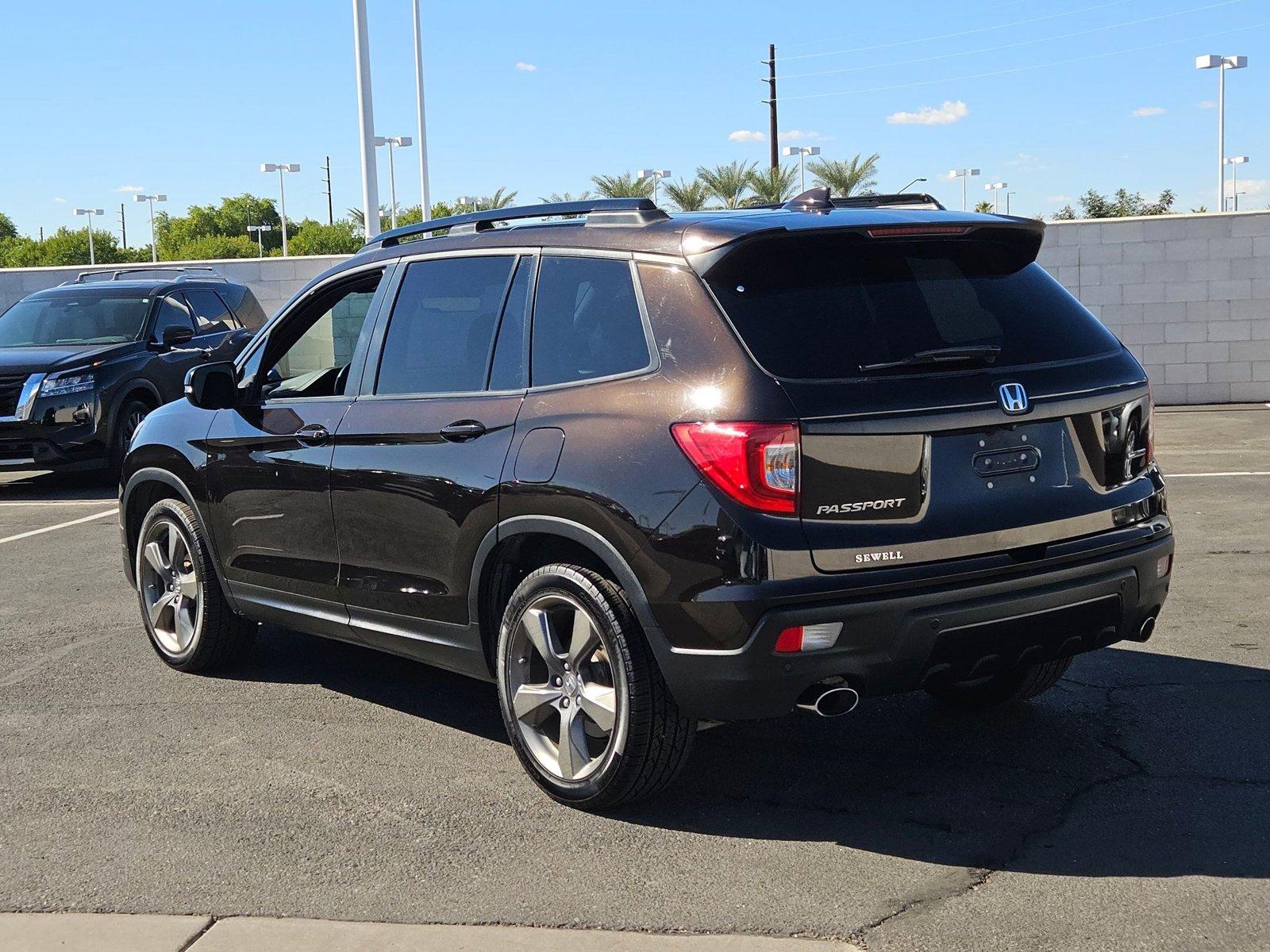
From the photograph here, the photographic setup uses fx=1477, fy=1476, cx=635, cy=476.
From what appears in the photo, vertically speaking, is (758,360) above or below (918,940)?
above

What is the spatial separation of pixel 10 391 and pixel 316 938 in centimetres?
1046

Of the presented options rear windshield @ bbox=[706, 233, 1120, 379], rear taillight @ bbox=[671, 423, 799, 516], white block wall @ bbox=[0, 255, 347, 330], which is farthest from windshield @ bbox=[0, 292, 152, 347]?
rear taillight @ bbox=[671, 423, 799, 516]

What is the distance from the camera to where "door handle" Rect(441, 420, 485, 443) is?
15.6 ft

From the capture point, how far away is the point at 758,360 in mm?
4062

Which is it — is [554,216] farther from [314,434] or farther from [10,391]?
[10,391]

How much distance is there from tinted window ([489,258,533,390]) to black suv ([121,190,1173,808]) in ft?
0.04

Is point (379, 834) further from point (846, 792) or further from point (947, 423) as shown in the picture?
point (947, 423)

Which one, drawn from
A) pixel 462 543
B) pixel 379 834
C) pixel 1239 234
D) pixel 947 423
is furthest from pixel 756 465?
pixel 1239 234

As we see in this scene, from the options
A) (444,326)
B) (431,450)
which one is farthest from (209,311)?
(431,450)

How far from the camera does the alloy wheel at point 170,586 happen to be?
6.44 meters

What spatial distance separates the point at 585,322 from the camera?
458 cm

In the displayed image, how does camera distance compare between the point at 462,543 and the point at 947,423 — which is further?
the point at 462,543

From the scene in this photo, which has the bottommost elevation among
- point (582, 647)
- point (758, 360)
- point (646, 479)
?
point (582, 647)

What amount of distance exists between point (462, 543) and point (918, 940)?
1970mm
